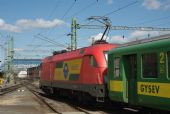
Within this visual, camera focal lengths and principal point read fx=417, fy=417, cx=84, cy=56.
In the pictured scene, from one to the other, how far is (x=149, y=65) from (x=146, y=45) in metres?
0.71

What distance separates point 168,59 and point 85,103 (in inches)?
390

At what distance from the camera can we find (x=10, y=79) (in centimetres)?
8100

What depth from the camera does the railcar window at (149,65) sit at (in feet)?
43.9

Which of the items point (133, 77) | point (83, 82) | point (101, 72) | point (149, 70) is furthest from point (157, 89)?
point (83, 82)

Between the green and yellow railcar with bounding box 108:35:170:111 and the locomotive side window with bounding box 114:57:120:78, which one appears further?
the locomotive side window with bounding box 114:57:120:78

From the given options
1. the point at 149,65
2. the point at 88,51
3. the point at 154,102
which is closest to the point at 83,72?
the point at 88,51

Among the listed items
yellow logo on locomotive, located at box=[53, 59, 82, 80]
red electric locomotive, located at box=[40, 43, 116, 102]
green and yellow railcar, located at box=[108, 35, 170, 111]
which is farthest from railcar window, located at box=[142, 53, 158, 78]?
yellow logo on locomotive, located at box=[53, 59, 82, 80]

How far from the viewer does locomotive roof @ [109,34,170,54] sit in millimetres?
12876

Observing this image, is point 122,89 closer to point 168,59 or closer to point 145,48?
point 145,48

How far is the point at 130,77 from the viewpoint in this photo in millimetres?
15523

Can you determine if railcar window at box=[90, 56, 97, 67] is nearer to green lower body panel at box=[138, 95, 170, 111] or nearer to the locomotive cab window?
the locomotive cab window

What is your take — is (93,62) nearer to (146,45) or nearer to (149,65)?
(146,45)

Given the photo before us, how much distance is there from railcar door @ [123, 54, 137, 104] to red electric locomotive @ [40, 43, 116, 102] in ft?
9.23

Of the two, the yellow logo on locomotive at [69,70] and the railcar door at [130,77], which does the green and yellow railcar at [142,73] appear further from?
the yellow logo on locomotive at [69,70]
